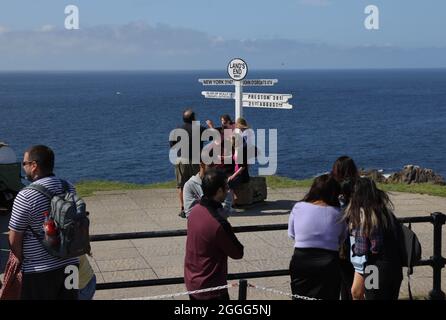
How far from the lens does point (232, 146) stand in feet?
35.7

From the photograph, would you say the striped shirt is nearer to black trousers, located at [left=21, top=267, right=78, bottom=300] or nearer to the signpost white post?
black trousers, located at [left=21, top=267, right=78, bottom=300]

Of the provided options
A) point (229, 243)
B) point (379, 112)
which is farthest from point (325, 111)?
point (229, 243)

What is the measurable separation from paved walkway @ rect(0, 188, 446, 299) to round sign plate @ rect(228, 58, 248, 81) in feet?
10.1

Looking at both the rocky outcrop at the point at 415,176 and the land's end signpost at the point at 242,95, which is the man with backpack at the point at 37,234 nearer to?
the land's end signpost at the point at 242,95

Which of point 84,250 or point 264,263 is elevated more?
point 84,250

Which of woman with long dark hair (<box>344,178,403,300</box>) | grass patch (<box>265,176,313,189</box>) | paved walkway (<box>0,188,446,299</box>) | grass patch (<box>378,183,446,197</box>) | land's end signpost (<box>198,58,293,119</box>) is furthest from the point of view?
land's end signpost (<box>198,58,293,119</box>)

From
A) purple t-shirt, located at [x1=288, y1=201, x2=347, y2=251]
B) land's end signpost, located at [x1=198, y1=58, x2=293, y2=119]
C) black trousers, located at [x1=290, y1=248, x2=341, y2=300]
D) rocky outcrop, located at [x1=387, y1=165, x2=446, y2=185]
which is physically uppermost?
land's end signpost, located at [x1=198, y1=58, x2=293, y2=119]

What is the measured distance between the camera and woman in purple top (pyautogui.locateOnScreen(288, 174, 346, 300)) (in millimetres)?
5266

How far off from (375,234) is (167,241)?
486 cm

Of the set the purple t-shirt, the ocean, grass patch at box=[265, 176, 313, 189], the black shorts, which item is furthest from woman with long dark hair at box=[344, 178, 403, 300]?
the ocean

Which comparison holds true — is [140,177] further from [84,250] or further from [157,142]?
[84,250]

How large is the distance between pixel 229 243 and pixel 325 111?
316 ft

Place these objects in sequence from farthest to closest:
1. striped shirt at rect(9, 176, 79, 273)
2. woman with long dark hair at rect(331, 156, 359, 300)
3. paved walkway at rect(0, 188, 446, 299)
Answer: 1. paved walkway at rect(0, 188, 446, 299)
2. woman with long dark hair at rect(331, 156, 359, 300)
3. striped shirt at rect(9, 176, 79, 273)

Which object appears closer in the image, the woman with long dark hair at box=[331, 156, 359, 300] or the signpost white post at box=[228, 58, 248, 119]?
the woman with long dark hair at box=[331, 156, 359, 300]
